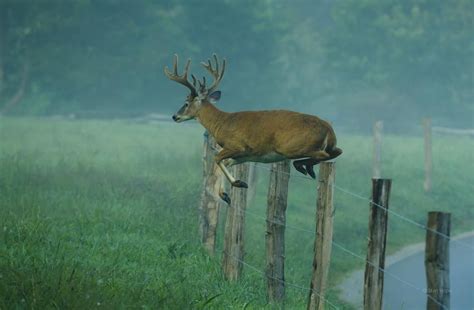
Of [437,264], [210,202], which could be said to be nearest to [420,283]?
[210,202]

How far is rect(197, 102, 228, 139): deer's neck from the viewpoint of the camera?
10.2 meters

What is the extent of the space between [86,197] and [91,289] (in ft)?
29.8

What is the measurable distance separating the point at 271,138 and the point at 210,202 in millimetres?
4419

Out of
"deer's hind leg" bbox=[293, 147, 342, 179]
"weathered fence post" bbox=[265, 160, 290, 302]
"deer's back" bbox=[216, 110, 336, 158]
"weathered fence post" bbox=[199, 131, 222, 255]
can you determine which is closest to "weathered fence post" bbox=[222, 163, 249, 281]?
"weathered fence post" bbox=[265, 160, 290, 302]

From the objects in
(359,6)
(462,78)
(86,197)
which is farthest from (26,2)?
(86,197)

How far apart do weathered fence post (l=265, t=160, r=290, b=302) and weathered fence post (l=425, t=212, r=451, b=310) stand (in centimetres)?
321

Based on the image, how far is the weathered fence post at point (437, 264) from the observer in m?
7.47

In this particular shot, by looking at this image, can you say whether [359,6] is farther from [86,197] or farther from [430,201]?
[86,197]

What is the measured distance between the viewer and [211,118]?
10312mm

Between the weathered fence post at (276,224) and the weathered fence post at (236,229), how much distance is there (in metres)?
1.09

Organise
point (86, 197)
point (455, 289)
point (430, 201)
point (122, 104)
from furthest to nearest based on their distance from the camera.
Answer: point (122, 104) → point (430, 201) → point (86, 197) → point (455, 289)

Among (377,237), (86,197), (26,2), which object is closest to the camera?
(377,237)

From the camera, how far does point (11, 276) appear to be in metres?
9.80

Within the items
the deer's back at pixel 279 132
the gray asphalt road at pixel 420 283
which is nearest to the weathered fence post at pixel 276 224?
the deer's back at pixel 279 132
